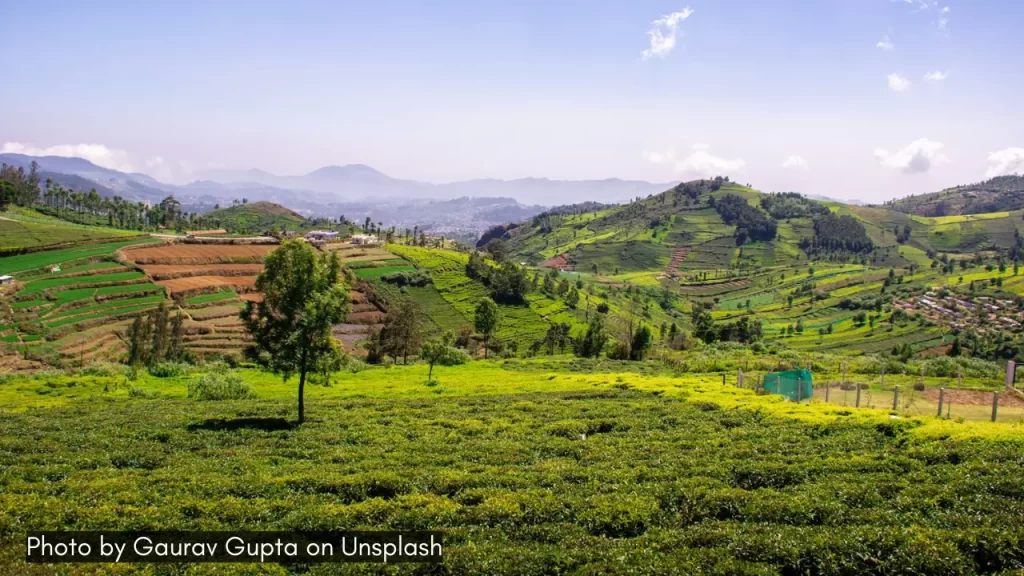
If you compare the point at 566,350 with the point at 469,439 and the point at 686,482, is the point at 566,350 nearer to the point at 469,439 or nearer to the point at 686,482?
the point at 469,439

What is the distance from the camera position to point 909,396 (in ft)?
150

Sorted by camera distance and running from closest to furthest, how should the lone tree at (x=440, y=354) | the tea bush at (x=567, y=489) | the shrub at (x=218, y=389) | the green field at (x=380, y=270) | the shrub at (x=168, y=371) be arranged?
the tea bush at (x=567, y=489), the shrub at (x=218, y=389), the shrub at (x=168, y=371), the lone tree at (x=440, y=354), the green field at (x=380, y=270)

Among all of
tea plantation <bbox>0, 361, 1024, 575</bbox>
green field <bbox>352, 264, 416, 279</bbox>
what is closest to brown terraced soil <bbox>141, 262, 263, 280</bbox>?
green field <bbox>352, 264, 416, 279</bbox>

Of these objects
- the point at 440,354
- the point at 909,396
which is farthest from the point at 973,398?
the point at 440,354

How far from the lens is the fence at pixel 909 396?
37656 millimetres

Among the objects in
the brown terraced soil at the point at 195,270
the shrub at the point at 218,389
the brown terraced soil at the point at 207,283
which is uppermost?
the brown terraced soil at the point at 195,270

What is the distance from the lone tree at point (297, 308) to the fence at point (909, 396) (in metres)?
35.5

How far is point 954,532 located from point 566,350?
421 ft

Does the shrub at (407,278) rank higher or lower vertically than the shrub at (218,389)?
higher

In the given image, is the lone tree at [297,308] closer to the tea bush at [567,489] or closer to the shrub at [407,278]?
the tea bush at [567,489]

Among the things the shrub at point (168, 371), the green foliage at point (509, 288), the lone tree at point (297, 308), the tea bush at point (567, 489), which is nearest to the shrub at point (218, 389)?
the shrub at point (168, 371)

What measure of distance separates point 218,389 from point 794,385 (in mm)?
52330

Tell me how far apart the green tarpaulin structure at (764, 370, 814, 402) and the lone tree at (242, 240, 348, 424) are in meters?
35.3

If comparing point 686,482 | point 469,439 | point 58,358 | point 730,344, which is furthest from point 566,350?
point 686,482
